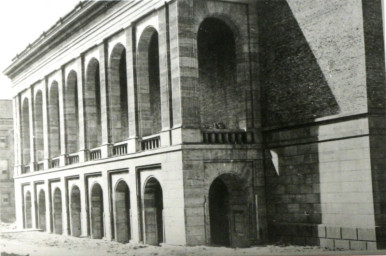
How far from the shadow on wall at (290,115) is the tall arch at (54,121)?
1837 centimetres

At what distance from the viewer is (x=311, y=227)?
2217 cm

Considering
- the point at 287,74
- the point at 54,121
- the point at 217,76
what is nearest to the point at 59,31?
the point at 54,121

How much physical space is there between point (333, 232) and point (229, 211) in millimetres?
5612

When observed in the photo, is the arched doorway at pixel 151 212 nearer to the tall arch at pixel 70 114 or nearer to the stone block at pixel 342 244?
the stone block at pixel 342 244

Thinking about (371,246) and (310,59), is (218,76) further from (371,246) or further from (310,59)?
(371,246)

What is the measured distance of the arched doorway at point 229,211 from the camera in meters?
24.6

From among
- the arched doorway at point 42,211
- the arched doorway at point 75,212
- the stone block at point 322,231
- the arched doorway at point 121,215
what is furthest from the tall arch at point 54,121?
the stone block at point 322,231

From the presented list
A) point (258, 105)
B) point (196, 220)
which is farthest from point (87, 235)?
point (258, 105)

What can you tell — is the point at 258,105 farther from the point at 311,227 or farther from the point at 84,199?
the point at 84,199

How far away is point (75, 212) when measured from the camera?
3500cm

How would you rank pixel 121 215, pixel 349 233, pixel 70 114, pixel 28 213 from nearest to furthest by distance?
pixel 349 233 → pixel 121 215 → pixel 70 114 → pixel 28 213

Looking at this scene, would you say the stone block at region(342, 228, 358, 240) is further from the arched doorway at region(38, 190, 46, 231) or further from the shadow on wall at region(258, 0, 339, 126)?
the arched doorway at region(38, 190, 46, 231)

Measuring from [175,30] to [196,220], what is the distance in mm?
7888

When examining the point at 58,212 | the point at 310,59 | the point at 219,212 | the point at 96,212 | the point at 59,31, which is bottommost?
the point at 58,212
